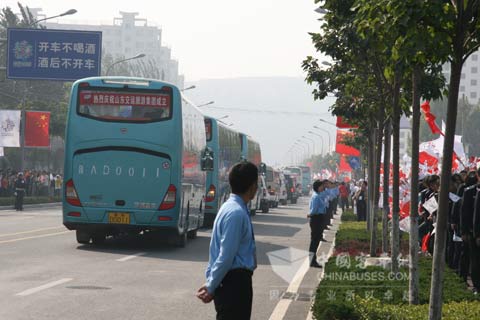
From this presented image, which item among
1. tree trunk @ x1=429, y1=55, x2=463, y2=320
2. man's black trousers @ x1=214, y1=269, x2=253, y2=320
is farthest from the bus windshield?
man's black trousers @ x1=214, y1=269, x2=253, y2=320

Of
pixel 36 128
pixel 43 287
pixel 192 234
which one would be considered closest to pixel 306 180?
pixel 36 128

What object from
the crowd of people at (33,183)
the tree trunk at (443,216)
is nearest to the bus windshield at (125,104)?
the tree trunk at (443,216)

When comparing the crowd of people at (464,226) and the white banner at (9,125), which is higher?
the white banner at (9,125)

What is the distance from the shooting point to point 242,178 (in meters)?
7.02

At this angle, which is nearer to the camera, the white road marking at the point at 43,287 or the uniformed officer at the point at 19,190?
the white road marking at the point at 43,287

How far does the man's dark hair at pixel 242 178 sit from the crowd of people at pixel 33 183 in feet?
150

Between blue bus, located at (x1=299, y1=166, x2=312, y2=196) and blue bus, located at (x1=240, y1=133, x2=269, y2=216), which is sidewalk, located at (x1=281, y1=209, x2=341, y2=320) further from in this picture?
blue bus, located at (x1=299, y1=166, x2=312, y2=196)

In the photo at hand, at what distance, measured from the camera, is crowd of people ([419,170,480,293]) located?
13719 millimetres

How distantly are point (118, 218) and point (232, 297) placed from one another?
593 inches

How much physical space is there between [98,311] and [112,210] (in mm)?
10029

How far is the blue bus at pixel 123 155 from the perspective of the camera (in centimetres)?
2161

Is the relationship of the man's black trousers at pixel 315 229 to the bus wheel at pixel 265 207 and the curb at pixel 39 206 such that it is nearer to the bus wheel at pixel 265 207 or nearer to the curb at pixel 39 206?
the curb at pixel 39 206

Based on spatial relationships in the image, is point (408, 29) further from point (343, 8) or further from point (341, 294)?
point (343, 8)

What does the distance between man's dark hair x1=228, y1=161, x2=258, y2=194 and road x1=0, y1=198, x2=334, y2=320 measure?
4.56 metres
